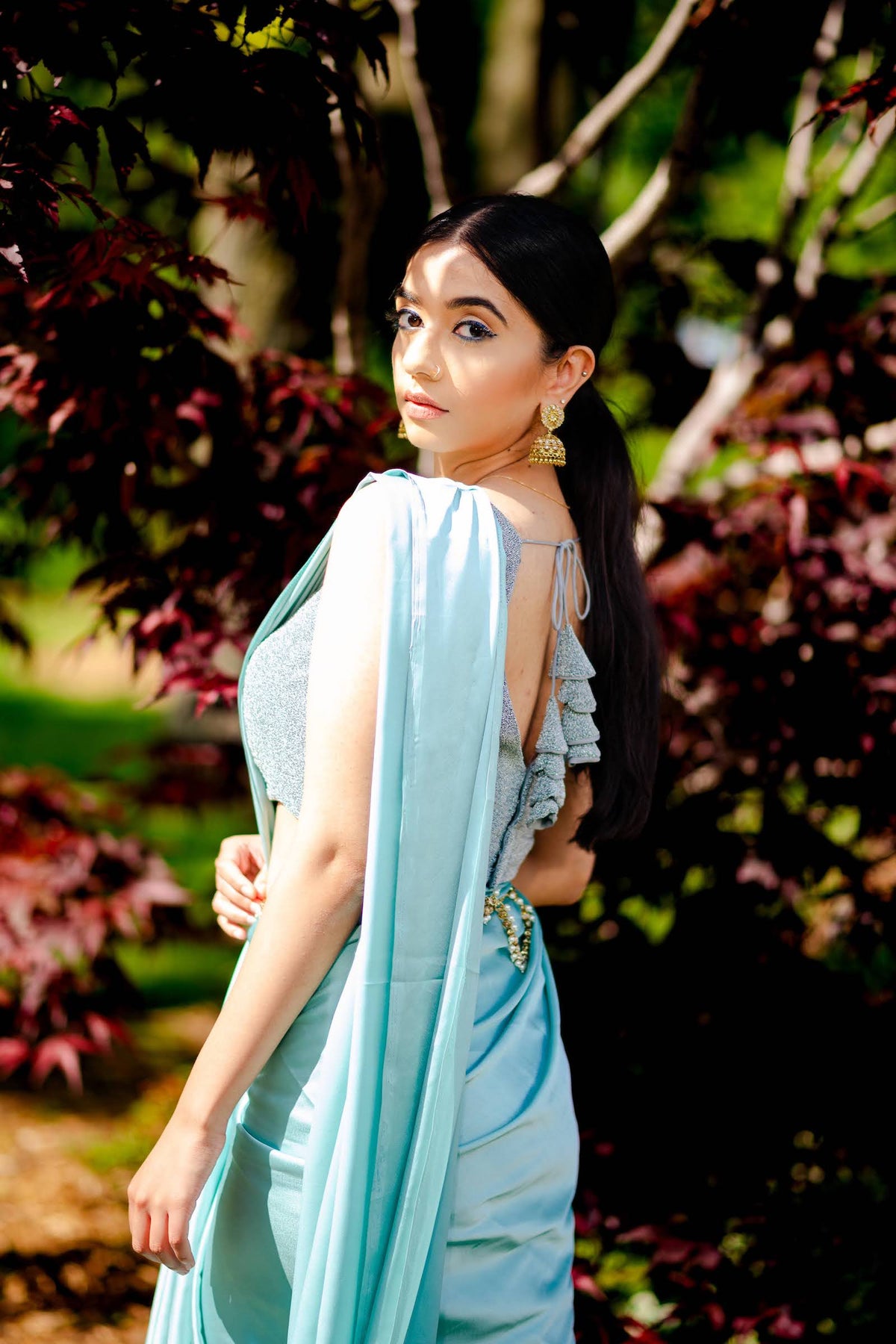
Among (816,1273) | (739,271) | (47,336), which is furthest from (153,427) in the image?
(816,1273)

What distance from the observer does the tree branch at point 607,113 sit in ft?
8.31

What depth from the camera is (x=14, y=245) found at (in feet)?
4.83

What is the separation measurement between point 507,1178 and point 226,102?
150cm

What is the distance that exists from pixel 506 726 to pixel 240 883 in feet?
1.57

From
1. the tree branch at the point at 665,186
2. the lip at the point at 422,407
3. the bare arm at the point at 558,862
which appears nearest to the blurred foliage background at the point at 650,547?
the tree branch at the point at 665,186

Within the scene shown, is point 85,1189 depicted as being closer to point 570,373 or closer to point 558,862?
point 558,862

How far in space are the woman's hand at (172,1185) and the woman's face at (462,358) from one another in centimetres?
85

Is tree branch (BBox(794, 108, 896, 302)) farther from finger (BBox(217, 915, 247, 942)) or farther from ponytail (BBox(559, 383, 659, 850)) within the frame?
finger (BBox(217, 915, 247, 942))

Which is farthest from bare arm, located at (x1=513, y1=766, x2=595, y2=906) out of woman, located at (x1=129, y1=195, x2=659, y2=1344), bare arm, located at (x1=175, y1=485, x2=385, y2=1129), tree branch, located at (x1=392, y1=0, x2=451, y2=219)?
tree branch, located at (x1=392, y1=0, x2=451, y2=219)

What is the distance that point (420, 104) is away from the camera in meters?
2.73

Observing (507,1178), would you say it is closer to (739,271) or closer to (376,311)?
(739,271)

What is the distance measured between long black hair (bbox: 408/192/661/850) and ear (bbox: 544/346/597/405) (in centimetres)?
1

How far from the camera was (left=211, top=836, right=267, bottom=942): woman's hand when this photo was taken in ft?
5.41

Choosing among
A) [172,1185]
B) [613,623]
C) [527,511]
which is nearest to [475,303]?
[527,511]
